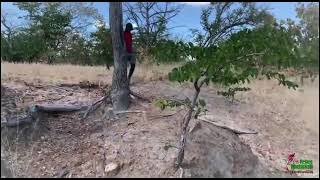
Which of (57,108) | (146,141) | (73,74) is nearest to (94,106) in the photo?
(57,108)

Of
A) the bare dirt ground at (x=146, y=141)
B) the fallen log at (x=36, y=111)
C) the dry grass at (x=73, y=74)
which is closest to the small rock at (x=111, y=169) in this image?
the bare dirt ground at (x=146, y=141)

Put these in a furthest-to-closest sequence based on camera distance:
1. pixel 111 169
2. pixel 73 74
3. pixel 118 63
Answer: pixel 73 74
pixel 118 63
pixel 111 169

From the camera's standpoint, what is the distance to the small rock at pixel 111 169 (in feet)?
14.0

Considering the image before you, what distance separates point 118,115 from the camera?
5.54 metres

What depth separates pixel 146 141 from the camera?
4.80 meters

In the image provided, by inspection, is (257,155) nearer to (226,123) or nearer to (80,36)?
(226,123)

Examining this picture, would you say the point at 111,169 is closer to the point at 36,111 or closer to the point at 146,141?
the point at 146,141

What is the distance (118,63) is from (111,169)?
1.63 m

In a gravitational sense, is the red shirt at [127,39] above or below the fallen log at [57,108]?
above

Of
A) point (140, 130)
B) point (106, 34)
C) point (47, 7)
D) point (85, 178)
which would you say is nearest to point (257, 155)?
point (140, 130)

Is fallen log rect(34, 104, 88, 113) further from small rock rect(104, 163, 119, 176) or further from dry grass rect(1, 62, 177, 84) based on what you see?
small rock rect(104, 163, 119, 176)

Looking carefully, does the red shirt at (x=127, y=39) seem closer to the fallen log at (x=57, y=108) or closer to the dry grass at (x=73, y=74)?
the fallen log at (x=57, y=108)

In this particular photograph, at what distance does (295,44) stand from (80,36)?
296 inches

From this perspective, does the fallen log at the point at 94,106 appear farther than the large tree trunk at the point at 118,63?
Yes
